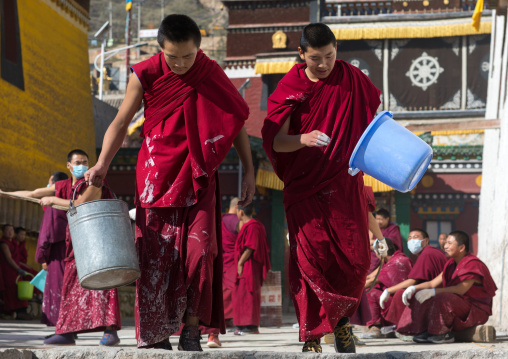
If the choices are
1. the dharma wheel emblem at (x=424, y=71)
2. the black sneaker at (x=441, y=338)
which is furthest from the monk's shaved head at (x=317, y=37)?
the dharma wheel emblem at (x=424, y=71)

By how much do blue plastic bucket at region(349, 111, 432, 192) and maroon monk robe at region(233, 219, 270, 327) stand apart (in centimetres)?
502

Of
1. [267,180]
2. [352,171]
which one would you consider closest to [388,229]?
[352,171]

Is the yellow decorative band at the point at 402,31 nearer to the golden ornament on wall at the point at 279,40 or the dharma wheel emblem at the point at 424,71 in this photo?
the dharma wheel emblem at the point at 424,71

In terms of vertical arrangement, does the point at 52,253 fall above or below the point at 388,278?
above

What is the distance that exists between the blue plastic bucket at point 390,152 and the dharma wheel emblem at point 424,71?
14.2 metres

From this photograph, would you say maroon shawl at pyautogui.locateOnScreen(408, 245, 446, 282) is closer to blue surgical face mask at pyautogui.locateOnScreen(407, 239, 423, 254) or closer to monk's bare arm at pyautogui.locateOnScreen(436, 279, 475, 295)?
monk's bare arm at pyautogui.locateOnScreen(436, 279, 475, 295)

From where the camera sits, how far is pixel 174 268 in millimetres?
3609

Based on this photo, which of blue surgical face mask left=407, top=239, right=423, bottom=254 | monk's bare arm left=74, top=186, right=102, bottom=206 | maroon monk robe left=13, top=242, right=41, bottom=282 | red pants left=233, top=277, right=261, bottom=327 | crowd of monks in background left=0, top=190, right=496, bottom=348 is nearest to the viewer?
monk's bare arm left=74, top=186, right=102, bottom=206

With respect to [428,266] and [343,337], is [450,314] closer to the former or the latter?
[428,266]

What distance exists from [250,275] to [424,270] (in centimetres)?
236

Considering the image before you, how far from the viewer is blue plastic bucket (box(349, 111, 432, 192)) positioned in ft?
11.6

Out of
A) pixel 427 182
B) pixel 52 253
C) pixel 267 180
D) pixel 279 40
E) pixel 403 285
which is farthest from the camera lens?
pixel 279 40

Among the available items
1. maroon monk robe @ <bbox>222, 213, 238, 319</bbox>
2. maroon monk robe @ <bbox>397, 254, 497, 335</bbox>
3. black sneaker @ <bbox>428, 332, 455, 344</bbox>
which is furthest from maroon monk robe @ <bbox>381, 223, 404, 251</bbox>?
maroon monk robe @ <bbox>222, 213, 238, 319</bbox>

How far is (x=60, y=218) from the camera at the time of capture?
6.52 meters
